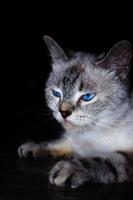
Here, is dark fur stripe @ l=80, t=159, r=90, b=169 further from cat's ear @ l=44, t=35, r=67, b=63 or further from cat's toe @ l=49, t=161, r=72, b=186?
cat's ear @ l=44, t=35, r=67, b=63

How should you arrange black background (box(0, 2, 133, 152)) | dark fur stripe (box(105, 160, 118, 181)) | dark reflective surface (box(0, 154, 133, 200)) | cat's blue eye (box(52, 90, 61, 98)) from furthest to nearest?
black background (box(0, 2, 133, 152)) → cat's blue eye (box(52, 90, 61, 98)) → dark fur stripe (box(105, 160, 118, 181)) → dark reflective surface (box(0, 154, 133, 200))

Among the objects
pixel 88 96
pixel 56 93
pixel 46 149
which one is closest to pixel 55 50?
pixel 56 93

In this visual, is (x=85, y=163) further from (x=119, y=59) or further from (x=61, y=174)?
(x=119, y=59)

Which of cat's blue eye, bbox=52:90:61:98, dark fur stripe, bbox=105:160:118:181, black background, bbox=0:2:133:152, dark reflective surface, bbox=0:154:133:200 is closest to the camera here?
dark reflective surface, bbox=0:154:133:200

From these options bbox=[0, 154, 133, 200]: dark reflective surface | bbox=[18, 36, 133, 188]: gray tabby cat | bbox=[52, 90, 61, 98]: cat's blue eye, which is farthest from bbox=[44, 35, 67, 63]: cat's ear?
bbox=[0, 154, 133, 200]: dark reflective surface

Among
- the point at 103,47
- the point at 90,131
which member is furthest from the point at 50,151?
the point at 103,47

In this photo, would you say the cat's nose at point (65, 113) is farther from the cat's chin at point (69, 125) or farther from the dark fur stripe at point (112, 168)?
the dark fur stripe at point (112, 168)

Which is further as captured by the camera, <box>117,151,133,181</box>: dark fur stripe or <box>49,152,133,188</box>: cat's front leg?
<box>117,151,133,181</box>: dark fur stripe
